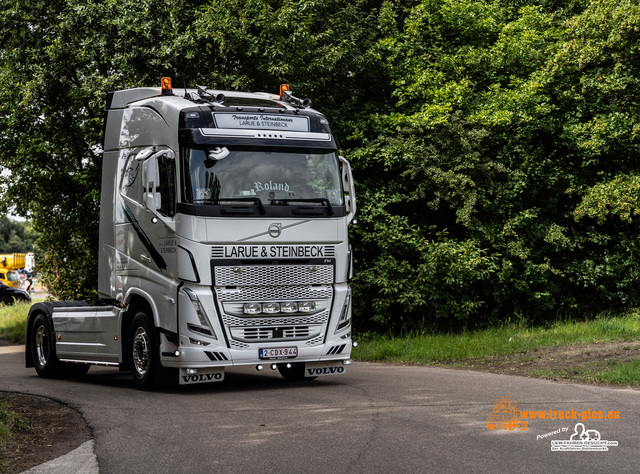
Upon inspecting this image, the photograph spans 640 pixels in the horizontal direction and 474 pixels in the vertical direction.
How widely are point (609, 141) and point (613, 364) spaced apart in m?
8.62

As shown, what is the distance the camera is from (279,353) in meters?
11.3

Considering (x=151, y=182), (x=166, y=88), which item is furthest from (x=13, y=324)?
(x=151, y=182)

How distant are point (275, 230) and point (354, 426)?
140 inches

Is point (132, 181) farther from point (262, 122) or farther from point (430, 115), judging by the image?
point (430, 115)

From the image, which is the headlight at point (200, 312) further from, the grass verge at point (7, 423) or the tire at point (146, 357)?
the grass verge at point (7, 423)

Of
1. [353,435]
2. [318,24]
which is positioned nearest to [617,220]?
[318,24]

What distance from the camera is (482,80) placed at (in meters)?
21.8

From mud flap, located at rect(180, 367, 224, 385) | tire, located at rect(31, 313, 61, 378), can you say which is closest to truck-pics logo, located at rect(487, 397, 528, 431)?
mud flap, located at rect(180, 367, 224, 385)

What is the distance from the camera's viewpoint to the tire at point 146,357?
37.8 ft

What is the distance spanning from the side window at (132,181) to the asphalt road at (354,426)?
8.89ft

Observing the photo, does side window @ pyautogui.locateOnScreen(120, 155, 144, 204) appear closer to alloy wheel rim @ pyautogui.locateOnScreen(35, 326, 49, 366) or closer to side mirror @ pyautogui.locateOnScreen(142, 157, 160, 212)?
side mirror @ pyautogui.locateOnScreen(142, 157, 160, 212)

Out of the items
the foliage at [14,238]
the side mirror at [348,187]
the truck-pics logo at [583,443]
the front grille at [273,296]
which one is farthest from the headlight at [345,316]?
the foliage at [14,238]

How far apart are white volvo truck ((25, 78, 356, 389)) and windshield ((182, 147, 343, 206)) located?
0.02m

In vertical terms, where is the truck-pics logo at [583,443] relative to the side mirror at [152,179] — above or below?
below
